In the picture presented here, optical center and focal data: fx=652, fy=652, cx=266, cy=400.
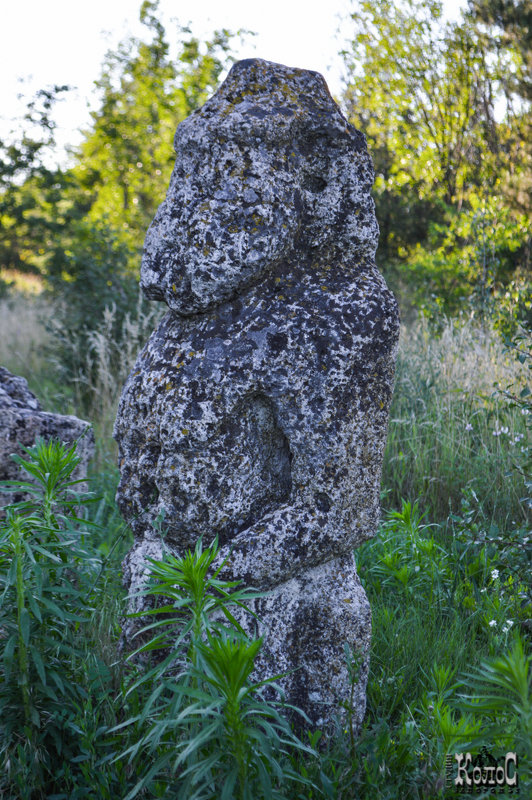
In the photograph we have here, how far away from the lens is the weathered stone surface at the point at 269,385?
7.02 ft

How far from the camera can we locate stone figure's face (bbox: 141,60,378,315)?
2.18 metres

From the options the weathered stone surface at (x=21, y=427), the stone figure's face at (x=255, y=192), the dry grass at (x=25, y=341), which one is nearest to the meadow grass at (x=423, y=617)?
the weathered stone surface at (x=21, y=427)

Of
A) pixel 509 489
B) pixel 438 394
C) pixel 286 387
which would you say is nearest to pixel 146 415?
pixel 286 387

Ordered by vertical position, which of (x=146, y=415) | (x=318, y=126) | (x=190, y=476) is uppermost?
(x=318, y=126)

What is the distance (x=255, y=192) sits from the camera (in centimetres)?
218

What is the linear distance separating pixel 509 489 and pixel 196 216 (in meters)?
2.86

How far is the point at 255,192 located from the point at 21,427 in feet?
6.51

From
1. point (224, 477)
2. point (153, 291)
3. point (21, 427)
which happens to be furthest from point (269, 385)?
point (21, 427)

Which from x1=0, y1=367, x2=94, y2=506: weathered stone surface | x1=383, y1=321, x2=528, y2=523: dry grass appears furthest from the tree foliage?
x1=0, y1=367, x2=94, y2=506: weathered stone surface

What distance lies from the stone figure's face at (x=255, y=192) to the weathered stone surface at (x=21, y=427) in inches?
52.8

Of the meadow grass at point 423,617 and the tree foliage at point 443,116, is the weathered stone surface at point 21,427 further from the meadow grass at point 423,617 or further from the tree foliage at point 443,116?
the tree foliage at point 443,116

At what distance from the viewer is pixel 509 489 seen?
4117 millimetres

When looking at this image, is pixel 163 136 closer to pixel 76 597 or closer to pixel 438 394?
pixel 438 394

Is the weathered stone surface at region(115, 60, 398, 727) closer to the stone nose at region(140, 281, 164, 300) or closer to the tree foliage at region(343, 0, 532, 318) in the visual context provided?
the stone nose at region(140, 281, 164, 300)
